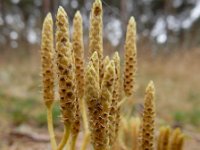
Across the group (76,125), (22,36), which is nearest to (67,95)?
(76,125)

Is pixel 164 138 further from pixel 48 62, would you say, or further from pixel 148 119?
pixel 48 62

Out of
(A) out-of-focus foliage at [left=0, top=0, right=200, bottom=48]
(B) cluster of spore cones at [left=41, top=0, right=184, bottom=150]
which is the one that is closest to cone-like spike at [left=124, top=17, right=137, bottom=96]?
(B) cluster of spore cones at [left=41, top=0, right=184, bottom=150]

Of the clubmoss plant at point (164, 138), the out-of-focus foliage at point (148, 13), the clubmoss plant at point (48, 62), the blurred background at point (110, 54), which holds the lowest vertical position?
the clubmoss plant at point (164, 138)

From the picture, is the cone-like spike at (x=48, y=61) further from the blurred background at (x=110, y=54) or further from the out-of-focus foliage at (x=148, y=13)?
the out-of-focus foliage at (x=148, y=13)

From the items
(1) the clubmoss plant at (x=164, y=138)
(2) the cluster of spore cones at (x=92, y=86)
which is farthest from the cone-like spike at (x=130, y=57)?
(1) the clubmoss plant at (x=164, y=138)

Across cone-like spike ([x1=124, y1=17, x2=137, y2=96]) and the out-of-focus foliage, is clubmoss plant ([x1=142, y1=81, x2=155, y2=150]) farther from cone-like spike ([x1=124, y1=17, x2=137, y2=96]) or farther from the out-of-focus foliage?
the out-of-focus foliage

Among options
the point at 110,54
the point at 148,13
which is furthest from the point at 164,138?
the point at 148,13
